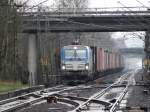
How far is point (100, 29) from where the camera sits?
62312 millimetres

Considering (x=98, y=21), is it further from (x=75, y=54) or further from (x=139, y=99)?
(x=139, y=99)

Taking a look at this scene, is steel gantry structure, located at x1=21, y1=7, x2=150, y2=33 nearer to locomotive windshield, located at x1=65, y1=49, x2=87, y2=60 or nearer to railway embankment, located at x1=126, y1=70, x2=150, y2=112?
locomotive windshield, located at x1=65, y1=49, x2=87, y2=60

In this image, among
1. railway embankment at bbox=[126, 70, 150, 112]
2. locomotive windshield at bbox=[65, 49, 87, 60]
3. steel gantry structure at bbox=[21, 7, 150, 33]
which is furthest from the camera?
steel gantry structure at bbox=[21, 7, 150, 33]

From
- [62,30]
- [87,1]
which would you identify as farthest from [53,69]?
[87,1]

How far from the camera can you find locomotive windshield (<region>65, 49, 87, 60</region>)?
44875 millimetres

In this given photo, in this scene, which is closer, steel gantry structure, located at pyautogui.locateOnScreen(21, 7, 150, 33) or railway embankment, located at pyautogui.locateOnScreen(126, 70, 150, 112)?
railway embankment, located at pyautogui.locateOnScreen(126, 70, 150, 112)

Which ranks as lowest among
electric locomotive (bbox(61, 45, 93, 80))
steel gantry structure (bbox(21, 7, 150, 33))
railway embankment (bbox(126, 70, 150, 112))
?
railway embankment (bbox(126, 70, 150, 112))

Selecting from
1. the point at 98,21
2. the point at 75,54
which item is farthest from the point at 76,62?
the point at 98,21

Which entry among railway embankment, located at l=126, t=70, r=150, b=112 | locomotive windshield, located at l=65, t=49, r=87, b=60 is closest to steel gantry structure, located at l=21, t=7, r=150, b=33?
locomotive windshield, located at l=65, t=49, r=87, b=60

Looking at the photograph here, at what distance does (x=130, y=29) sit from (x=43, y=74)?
16499 mm

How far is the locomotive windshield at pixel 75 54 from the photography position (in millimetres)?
44875

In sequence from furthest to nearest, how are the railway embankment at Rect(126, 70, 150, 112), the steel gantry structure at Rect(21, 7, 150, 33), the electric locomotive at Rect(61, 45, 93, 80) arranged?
the steel gantry structure at Rect(21, 7, 150, 33) < the electric locomotive at Rect(61, 45, 93, 80) < the railway embankment at Rect(126, 70, 150, 112)

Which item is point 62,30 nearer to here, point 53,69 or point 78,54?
point 53,69

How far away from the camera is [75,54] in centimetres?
4516
